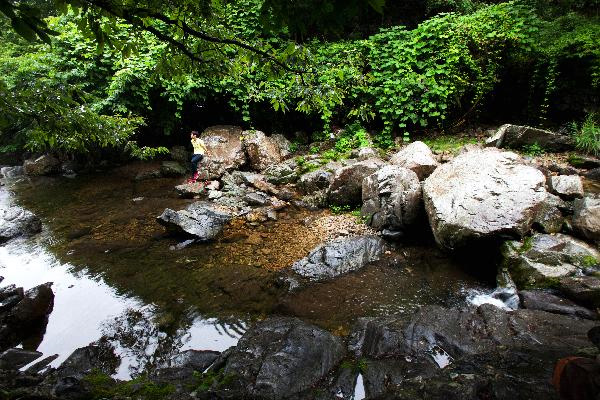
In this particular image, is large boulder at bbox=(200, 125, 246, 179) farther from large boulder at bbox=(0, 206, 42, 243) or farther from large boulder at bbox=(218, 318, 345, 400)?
large boulder at bbox=(218, 318, 345, 400)

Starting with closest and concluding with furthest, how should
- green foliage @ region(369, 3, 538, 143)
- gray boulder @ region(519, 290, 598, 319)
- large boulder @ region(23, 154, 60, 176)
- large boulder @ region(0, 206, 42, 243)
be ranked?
gray boulder @ region(519, 290, 598, 319) < large boulder @ region(0, 206, 42, 243) < green foliage @ region(369, 3, 538, 143) < large boulder @ region(23, 154, 60, 176)

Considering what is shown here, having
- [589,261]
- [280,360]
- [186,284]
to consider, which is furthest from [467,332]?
[186,284]

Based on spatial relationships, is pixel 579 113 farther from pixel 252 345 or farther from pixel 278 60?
pixel 252 345

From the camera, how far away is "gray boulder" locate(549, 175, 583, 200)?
6.27 m

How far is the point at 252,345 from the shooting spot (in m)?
3.97

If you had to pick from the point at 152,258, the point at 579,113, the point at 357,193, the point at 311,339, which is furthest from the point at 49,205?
the point at 579,113

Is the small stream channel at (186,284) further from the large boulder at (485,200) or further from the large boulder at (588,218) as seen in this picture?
the large boulder at (588,218)

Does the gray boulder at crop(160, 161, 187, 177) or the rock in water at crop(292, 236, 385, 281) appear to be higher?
the gray boulder at crop(160, 161, 187, 177)

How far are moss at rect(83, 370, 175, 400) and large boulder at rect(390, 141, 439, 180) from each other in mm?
6849

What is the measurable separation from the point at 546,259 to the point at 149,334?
593 cm

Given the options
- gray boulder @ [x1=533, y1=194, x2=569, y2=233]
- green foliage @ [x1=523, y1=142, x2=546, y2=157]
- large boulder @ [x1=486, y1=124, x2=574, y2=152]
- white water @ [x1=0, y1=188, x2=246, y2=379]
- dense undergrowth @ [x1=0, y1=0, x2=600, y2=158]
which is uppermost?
dense undergrowth @ [x1=0, y1=0, x2=600, y2=158]

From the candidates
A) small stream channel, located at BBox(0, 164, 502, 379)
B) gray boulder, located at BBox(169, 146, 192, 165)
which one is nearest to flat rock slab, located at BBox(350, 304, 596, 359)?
small stream channel, located at BBox(0, 164, 502, 379)

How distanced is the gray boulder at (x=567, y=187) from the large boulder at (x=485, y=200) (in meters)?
0.84

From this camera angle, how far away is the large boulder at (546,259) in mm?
4953
